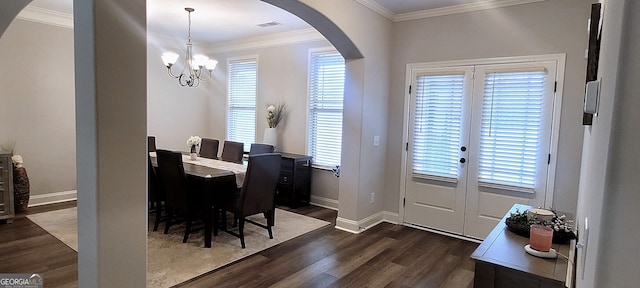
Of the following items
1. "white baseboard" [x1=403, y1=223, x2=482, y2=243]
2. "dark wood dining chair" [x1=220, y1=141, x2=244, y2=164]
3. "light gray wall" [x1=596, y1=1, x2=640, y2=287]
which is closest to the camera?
"light gray wall" [x1=596, y1=1, x2=640, y2=287]

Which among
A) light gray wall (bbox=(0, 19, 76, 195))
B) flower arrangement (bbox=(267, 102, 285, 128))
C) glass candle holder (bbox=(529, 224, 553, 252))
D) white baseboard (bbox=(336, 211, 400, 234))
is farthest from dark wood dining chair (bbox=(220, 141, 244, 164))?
glass candle holder (bbox=(529, 224, 553, 252))

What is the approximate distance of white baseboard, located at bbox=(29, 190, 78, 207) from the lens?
5066 mm

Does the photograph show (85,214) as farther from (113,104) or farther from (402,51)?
(402,51)

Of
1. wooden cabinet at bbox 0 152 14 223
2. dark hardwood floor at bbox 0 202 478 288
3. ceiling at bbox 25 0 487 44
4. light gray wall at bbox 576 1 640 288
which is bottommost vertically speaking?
dark hardwood floor at bbox 0 202 478 288

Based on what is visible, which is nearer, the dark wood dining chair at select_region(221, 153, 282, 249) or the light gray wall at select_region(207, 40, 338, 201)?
the dark wood dining chair at select_region(221, 153, 282, 249)

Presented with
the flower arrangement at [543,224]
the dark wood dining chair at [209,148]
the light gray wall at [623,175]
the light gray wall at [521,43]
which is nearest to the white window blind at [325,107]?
the light gray wall at [521,43]

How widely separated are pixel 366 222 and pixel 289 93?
8.41ft

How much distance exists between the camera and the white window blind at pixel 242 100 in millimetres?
6480

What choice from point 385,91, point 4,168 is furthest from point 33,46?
point 385,91

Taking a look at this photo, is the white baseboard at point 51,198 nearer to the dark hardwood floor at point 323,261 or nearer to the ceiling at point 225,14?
the dark hardwood floor at point 323,261

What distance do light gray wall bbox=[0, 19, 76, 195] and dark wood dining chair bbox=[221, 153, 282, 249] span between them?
3.27m

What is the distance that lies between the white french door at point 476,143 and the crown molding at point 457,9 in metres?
0.63

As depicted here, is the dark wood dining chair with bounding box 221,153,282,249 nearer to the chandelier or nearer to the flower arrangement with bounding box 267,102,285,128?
the chandelier

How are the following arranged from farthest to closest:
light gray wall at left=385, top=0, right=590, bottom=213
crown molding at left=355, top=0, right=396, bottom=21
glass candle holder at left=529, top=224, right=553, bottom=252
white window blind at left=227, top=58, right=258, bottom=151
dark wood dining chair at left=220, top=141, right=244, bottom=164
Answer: white window blind at left=227, top=58, right=258, bottom=151, dark wood dining chair at left=220, top=141, right=244, bottom=164, crown molding at left=355, top=0, right=396, bottom=21, light gray wall at left=385, top=0, right=590, bottom=213, glass candle holder at left=529, top=224, right=553, bottom=252
